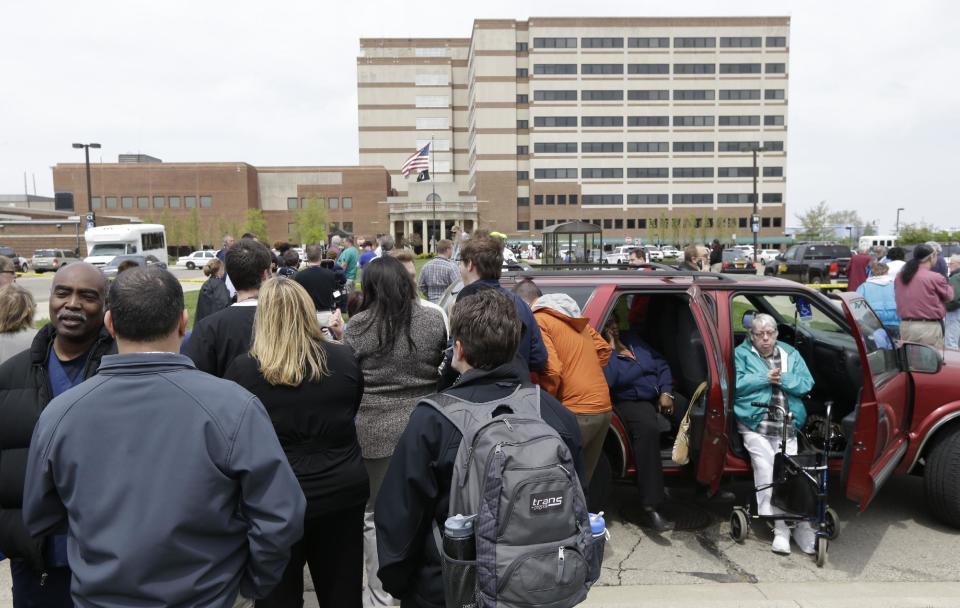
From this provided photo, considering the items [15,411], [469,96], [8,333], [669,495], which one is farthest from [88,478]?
[469,96]

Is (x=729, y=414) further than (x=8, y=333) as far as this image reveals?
Yes

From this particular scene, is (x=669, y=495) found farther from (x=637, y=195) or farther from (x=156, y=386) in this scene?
(x=637, y=195)

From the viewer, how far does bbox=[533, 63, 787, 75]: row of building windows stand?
88438 mm

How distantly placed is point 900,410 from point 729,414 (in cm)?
132

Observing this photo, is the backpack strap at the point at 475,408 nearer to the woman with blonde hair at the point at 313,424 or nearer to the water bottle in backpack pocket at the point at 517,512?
the water bottle in backpack pocket at the point at 517,512

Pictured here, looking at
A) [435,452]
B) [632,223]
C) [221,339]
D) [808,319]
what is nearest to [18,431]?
[221,339]

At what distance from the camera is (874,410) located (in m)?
4.83

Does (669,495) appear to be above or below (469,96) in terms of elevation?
below

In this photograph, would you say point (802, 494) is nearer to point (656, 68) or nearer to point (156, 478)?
point (156, 478)

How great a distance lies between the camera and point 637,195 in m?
91.2

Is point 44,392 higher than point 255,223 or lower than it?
lower

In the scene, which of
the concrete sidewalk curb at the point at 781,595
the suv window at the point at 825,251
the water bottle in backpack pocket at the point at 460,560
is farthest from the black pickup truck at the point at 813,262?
the water bottle in backpack pocket at the point at 460,560

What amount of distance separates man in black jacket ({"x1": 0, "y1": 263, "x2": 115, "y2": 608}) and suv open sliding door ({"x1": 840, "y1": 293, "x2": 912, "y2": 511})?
450cm

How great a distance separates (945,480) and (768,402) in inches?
58.7
